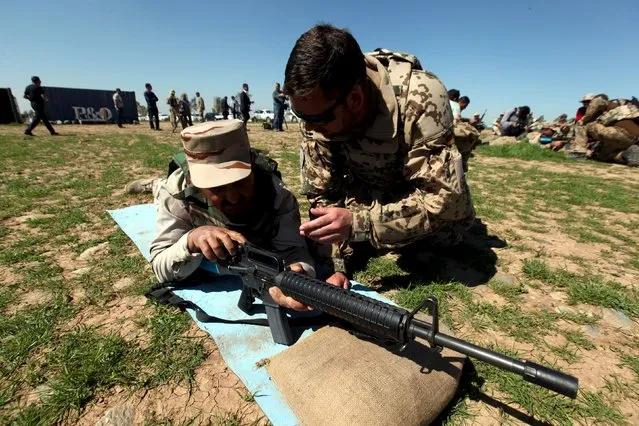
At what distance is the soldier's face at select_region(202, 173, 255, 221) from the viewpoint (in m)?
2.27

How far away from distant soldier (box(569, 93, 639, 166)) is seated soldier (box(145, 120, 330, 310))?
1287cm

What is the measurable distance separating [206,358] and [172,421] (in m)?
0.47

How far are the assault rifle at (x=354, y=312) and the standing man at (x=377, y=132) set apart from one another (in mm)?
494

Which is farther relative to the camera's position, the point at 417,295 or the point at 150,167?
the point at 150,167

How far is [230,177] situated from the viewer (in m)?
2.18

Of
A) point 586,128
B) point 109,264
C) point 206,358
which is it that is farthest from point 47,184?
point 586,128

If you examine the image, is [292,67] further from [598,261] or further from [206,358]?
[598,261]

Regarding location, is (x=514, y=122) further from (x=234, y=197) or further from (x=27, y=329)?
(x=27, y=329)

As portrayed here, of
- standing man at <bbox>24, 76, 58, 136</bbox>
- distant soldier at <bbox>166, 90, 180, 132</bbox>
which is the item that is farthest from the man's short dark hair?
distant soldier at <bbox>166, 90, 180, 132</bbox>

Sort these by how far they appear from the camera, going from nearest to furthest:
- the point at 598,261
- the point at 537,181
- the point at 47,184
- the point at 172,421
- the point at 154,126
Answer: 1. the point at 172,421
2. the point at 598,261
3. the point at 47,184
4. the point at 537,181
5. the point at 154,126

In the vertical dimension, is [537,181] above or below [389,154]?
below

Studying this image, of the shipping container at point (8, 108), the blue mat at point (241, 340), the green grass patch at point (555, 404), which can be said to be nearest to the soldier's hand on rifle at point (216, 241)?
the blue mat at point (241, 340)

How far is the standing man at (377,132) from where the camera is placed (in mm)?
2344

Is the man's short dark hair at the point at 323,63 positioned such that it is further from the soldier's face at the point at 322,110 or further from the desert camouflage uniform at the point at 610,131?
the desert camouflage uniform at the point at 610,131
